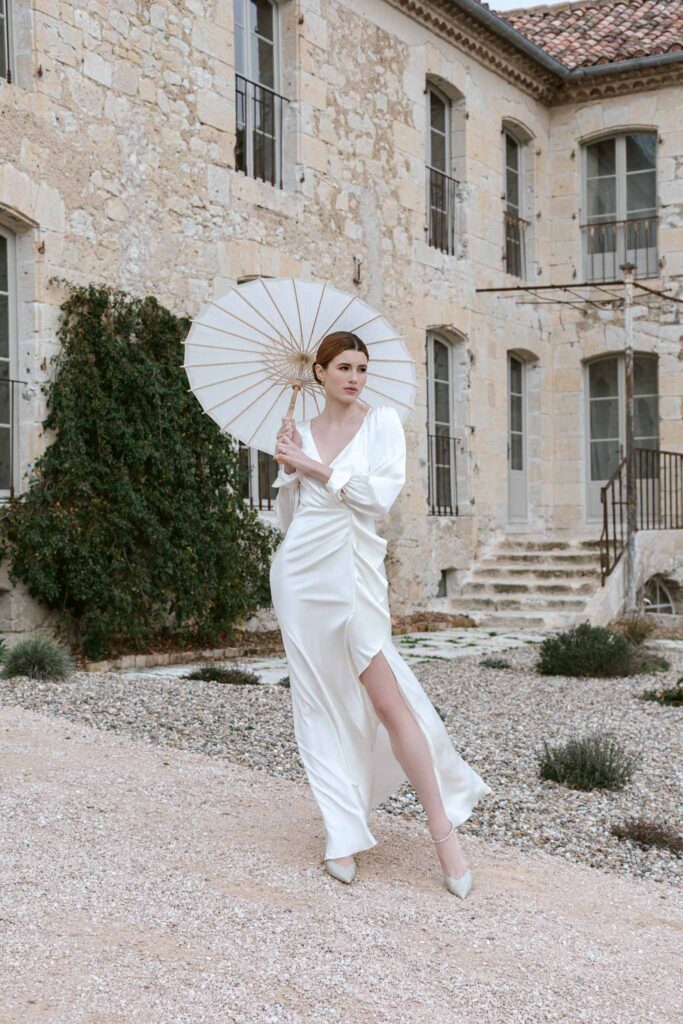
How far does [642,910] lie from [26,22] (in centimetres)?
730

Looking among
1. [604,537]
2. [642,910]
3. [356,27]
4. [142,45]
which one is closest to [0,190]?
[142,45]

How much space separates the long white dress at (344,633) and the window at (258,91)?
7462 mm

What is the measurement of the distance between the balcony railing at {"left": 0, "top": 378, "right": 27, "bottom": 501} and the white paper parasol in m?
4.59

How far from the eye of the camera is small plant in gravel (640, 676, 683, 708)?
24.3 feet

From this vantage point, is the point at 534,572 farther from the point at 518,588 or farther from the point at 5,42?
the point at 5,42

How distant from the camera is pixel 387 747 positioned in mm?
3816

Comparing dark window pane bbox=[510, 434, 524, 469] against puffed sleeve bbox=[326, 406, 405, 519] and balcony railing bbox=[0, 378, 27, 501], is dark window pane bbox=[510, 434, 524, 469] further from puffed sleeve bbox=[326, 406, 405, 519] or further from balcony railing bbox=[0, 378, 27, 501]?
puffed sleeve bbox=[326, 406, 405, 519]

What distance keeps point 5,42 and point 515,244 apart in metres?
8.01

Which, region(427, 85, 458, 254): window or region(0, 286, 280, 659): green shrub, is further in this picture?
region(427, 85, 458, 254): window

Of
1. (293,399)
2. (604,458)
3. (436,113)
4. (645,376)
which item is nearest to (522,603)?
(604,458)

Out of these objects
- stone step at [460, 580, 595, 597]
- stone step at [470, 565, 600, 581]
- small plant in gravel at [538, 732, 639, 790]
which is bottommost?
small plant in gravel at [538, 732, 639, 790]

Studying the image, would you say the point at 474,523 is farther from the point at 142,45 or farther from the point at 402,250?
the point at 142,45

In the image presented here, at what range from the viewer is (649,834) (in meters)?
4.48

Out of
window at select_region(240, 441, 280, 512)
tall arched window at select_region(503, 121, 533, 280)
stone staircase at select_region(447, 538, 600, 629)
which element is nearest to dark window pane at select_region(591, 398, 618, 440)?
tall arched window at select_region(503, 121, 533, 280)
